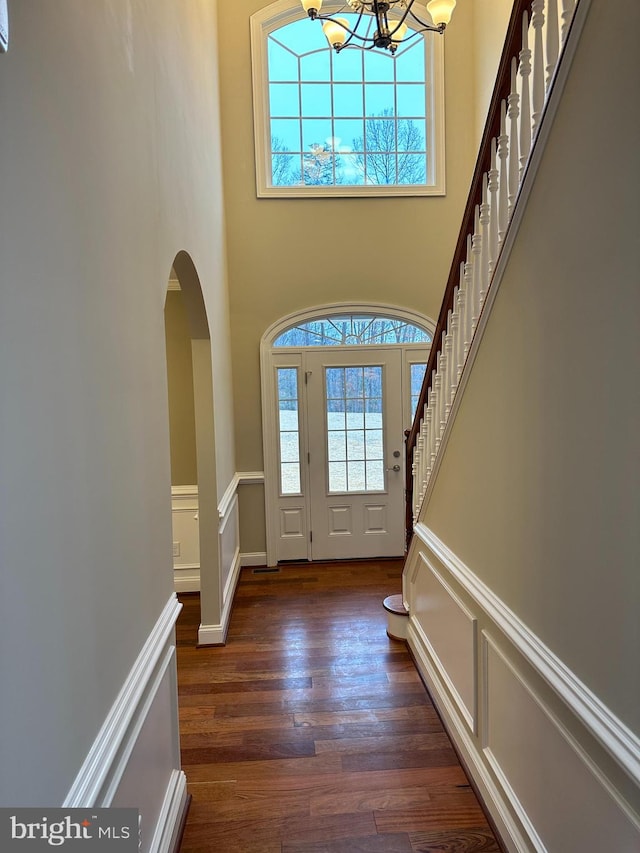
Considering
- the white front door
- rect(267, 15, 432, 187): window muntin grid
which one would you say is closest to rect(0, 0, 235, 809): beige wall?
the white front door

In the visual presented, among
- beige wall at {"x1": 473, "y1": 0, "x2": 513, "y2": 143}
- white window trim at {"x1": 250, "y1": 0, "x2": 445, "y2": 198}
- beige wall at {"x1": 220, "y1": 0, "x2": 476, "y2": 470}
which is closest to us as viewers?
beige wall at {"x1": 473, "y1": 0, "x2": 513, "y2": 143}

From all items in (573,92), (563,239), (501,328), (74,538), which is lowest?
(74,538)

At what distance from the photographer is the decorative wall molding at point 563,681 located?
3.67 feet

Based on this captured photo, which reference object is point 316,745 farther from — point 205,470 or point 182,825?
point 205,470

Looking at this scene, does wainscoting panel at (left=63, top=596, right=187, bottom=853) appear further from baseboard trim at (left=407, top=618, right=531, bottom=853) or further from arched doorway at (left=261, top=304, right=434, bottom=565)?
arched doorway at (left=261, top=304, right=434, bottom=565)

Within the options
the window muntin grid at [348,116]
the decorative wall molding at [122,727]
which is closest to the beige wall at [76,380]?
the decorative wall molding at [122,727]

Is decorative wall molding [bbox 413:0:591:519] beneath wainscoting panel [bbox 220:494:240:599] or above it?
above

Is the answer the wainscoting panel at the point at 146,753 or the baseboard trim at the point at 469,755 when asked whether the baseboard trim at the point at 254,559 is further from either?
the wainscoting panel at the point at 146,753

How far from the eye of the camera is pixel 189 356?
4227 mm

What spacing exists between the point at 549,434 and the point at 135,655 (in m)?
1.37

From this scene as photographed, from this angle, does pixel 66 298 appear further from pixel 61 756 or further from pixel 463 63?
pixel 463 63

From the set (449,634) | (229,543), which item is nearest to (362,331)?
(229,543)

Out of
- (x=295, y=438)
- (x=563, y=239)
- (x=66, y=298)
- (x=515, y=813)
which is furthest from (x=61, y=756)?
(x=295, y=438)

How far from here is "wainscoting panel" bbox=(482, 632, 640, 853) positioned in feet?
4.02
